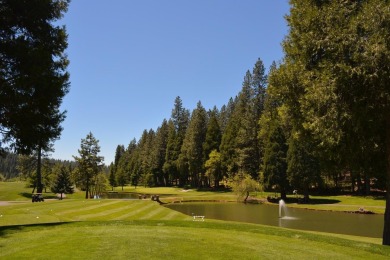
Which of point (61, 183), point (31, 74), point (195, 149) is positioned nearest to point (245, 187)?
point (195, 149)

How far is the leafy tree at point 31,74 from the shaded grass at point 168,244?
461 cm

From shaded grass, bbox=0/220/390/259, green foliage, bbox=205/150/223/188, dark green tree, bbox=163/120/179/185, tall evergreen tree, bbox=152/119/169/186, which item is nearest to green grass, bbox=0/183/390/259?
shaded grass, bbox=0/220/390/259

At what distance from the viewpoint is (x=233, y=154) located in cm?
7600

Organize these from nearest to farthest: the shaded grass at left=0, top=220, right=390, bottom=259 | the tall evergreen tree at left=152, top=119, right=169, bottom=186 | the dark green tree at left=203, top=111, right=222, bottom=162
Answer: the shaded grass at left=0, top=220, right=390, bottom=259, the dark green tree at left=203, top=111, right=222, bottom=162, the tall evergreen tree at left=152, top=119, right=169, bottom=186

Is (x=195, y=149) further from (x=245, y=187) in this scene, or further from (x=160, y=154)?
(x=245, y=187)

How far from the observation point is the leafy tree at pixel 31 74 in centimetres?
1418

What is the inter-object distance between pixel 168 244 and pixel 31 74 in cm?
907

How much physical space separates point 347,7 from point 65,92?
1270 cm

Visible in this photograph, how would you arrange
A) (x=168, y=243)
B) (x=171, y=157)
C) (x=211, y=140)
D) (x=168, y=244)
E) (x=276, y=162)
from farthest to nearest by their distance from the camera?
(x=171, y=157), (x=211, y=140), (x=276, y=162), (x=168, y=243), (x=168, y=244)

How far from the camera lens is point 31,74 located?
46.6 ft

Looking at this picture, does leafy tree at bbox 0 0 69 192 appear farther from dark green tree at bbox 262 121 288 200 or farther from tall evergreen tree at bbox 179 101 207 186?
tall evergreen tree at bbox 179 101 207 186

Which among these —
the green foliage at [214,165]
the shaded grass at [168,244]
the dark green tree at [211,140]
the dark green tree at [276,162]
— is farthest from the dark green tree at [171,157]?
the shaded grass at [168,244]

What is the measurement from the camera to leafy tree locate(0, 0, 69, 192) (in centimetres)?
1418

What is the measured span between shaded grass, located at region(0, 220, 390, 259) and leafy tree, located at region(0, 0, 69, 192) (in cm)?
461
